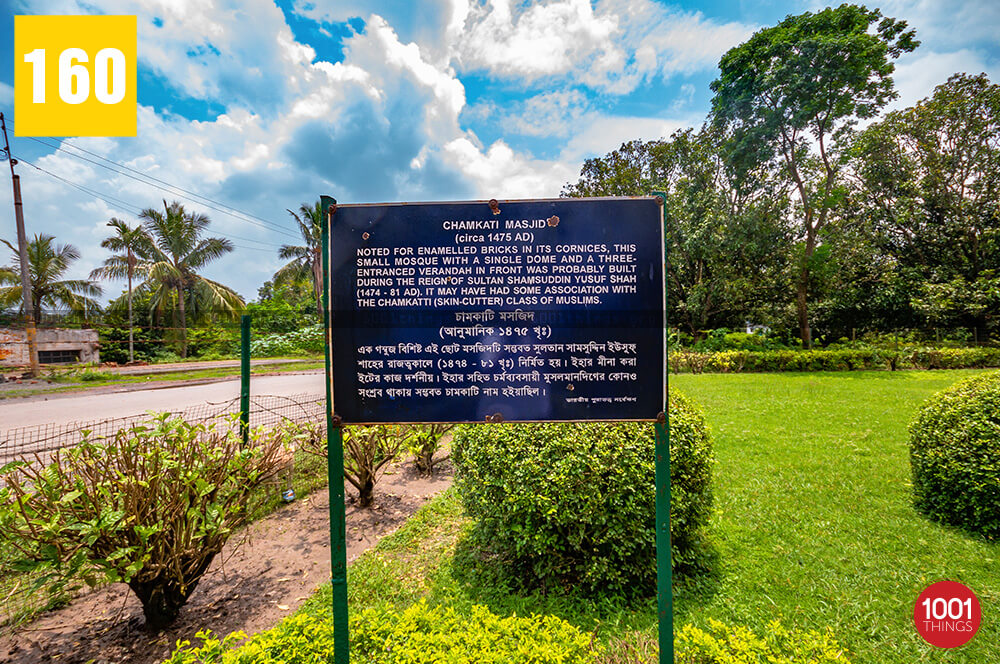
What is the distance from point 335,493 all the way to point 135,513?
143 cm

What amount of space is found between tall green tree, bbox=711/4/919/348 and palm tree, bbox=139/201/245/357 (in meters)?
27.9

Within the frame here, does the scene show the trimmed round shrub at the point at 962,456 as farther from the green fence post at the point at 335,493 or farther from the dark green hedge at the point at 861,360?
the dark green hedge at the point at 861,360

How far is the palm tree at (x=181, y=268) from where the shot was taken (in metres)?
22.9

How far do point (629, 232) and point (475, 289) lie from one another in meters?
0.82

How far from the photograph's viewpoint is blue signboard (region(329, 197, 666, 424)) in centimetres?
209

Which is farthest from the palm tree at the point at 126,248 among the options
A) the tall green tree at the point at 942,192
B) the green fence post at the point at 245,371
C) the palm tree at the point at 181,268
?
the tall green tree at the point at 942,192

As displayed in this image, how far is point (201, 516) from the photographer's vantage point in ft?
9.04

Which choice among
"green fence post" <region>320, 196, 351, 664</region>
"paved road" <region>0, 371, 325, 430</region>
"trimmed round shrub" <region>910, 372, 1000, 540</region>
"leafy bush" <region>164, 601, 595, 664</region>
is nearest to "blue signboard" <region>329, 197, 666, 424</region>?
"green fence post" <region>320, 196, 351, 664</region>

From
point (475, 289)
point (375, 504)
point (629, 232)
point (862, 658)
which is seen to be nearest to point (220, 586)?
point (375, 504)

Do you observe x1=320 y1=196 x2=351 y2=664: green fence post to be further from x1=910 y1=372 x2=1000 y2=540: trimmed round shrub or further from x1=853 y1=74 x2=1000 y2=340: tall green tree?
x1=853 y1=74 x2=1000 y2=340: tall green tree

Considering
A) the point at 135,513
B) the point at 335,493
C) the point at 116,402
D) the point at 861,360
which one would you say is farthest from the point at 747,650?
the point at 861,360

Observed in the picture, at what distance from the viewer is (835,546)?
11.8ft

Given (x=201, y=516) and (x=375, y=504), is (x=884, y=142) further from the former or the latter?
(x=201, y=516)

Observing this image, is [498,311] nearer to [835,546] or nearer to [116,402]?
[835,546]
